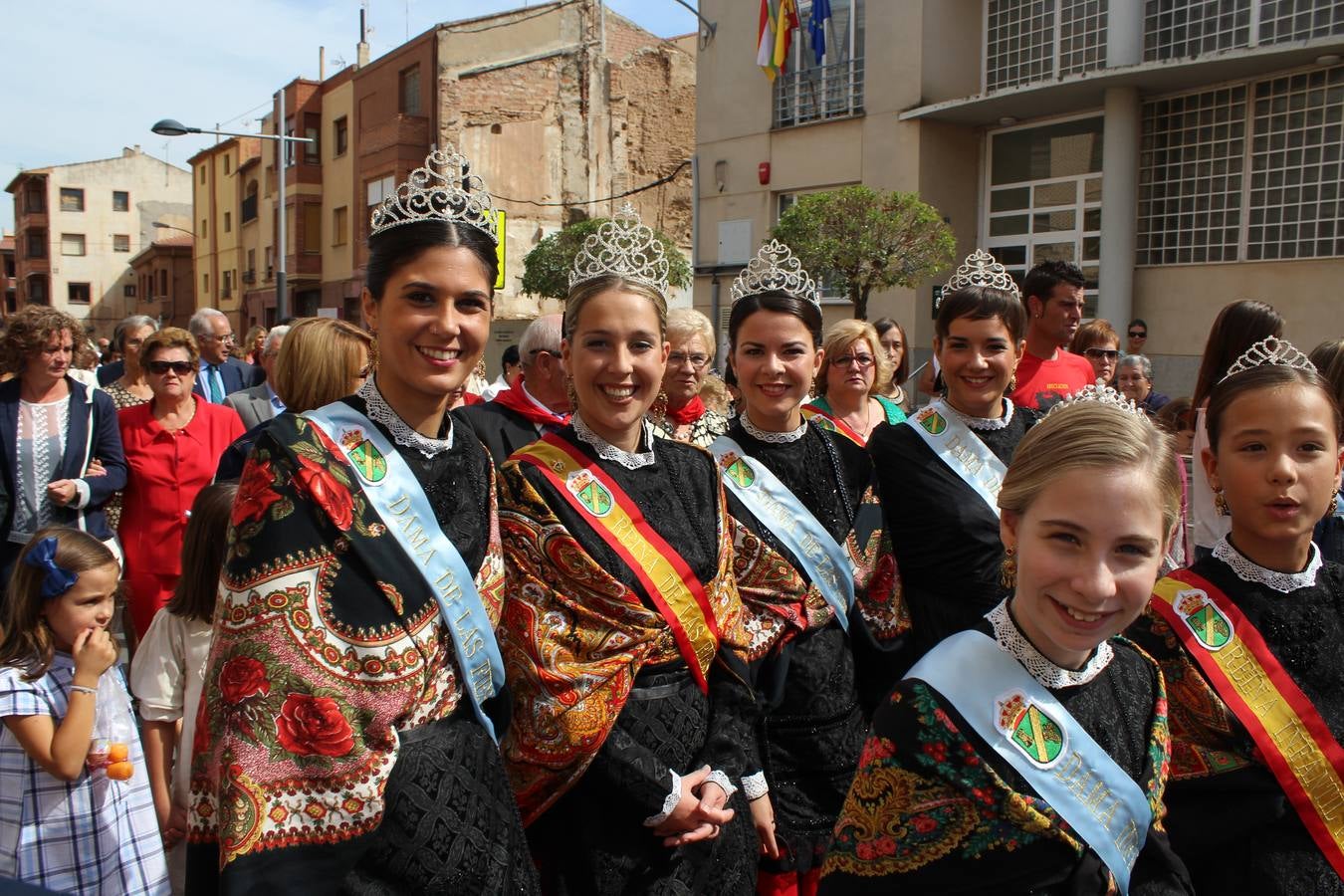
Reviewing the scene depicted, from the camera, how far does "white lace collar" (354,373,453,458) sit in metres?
2.13

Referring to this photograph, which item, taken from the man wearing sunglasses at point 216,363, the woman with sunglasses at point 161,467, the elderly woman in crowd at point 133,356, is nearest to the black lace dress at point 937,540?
the woman with sunglasses at point 161,467

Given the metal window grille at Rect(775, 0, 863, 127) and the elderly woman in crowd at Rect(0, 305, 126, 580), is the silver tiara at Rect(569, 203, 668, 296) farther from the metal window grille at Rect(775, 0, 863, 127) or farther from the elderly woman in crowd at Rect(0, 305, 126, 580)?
the metal window grille at Rect(775, 0, 863, 127)

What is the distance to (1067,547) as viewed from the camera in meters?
1.80

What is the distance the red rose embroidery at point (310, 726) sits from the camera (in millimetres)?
1801

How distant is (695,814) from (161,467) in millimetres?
3962

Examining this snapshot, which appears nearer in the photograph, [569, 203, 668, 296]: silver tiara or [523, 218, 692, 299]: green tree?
[569, 203, 668, 296]: silver tiara

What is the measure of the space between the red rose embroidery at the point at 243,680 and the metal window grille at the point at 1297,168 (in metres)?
14.9

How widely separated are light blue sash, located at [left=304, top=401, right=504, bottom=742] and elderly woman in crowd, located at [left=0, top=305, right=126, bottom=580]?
3.64 meters

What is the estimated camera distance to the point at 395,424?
214 cm

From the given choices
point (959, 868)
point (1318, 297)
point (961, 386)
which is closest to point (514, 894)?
point (959, 868)

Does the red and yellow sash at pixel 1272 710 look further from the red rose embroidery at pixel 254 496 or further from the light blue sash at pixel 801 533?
the red rose embroidery at pixel 254 496

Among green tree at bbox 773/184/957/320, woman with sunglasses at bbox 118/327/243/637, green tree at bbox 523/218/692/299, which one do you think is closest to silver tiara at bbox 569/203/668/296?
woman with sunglasses at bbox 118/327/243/637

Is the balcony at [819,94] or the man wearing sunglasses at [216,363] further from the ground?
the balcony at [819,94]

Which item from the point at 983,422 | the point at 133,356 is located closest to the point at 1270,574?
the point at 983,422
